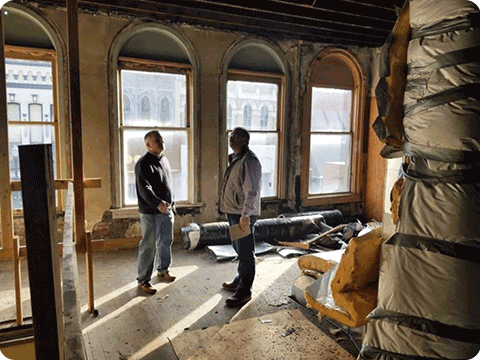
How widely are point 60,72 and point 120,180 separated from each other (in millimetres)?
1498

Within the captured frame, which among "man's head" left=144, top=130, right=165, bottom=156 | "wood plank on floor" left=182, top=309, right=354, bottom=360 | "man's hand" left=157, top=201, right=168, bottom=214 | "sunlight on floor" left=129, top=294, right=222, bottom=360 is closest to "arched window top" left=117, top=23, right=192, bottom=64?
"man's head" left=144, top=130, right=165, bottom=156

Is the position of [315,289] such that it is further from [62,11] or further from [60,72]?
[62,11]

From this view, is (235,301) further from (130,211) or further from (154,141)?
(130,211)

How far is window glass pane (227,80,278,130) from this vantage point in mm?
5512

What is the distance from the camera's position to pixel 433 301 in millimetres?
1439

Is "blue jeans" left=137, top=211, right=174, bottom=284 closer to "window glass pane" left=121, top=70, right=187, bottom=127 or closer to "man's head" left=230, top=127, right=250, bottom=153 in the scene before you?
"man's head" left=230, top=127, right=250, bottom=153

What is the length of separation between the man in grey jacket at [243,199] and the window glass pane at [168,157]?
2.05m

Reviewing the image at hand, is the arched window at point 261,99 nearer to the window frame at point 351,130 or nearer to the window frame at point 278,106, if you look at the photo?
the window frame at point 278,106

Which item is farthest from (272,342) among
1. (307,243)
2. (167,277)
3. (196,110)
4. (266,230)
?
(196,110)

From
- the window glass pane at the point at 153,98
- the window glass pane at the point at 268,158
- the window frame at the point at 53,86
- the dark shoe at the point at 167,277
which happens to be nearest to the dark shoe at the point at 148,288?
the dark shoe at the point at 167,277

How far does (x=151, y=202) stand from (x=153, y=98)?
207 cm

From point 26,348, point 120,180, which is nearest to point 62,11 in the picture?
point 120,180

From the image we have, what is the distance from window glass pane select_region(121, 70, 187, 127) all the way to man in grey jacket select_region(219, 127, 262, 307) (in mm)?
2076

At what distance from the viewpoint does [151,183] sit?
11.5 ft
